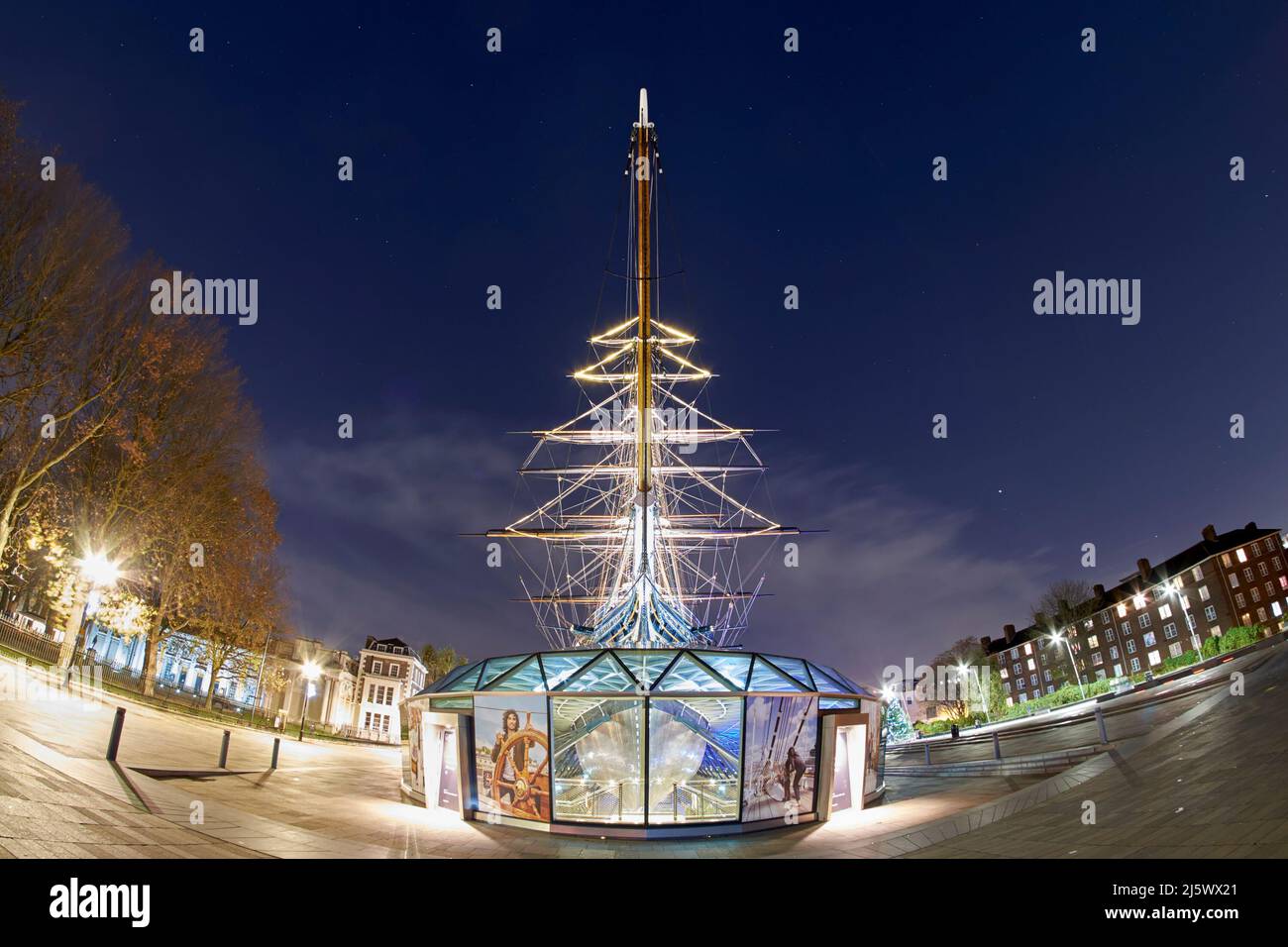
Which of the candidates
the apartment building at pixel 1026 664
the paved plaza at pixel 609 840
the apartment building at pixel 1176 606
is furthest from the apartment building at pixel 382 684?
the apartment building at pixel 1026 664

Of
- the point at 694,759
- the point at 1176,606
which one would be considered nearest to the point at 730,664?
the point at 694,759

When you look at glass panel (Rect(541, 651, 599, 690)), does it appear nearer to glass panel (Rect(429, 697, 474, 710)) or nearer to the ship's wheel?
the ship's wheel

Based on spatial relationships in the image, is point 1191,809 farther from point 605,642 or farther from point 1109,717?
point 1109,717

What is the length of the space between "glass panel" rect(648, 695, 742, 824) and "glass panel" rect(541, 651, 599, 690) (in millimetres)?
2455

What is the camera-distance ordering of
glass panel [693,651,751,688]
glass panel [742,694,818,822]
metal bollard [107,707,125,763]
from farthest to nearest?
glass panel [693,651,751,688]
glass panel [742,694,818,822]
metal bollard [107,707,125,763]

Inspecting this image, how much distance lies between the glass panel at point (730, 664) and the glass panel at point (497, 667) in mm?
4559

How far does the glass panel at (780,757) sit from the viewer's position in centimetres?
1254

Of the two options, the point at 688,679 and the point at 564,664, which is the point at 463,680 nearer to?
the point at 564,664

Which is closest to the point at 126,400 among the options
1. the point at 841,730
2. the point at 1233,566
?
the point at 841,730

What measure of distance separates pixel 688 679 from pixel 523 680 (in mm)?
3768

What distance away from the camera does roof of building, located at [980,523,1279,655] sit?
64.0 m

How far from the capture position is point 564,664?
14.2 metres

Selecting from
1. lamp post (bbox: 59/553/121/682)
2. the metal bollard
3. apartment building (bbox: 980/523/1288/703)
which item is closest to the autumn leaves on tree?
lamp post (bbox: 59/553/121/682)

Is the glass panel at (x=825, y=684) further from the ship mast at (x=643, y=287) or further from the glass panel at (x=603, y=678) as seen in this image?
the ship mast at (x=643, y=287)
